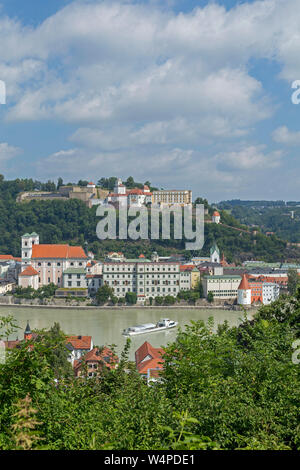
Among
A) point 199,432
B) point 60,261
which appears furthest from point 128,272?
point 199,432

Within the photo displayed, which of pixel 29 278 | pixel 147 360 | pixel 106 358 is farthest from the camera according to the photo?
pixel 29 278

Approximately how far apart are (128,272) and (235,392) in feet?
45.2

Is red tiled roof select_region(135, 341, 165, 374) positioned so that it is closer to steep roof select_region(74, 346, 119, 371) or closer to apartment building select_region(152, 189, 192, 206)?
steep roof select_region(74, 346, 119, 371)

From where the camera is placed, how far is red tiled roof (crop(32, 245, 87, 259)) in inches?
659

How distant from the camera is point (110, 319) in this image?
12195mm

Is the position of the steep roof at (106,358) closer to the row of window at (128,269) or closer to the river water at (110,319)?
the river water at (110,319)

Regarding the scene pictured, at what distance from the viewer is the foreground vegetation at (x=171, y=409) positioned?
4.52ft

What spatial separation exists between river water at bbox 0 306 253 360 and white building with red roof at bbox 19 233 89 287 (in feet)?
7.38

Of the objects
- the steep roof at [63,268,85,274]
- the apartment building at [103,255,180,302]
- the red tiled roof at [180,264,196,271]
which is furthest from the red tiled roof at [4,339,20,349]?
the red tiled roof at [180,264,196,271]

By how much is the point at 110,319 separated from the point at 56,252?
5.28 metres

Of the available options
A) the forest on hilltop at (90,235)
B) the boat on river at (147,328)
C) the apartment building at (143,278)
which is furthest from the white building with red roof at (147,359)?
the forest on hilltop at (90,235)

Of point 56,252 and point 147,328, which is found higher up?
point 56,252

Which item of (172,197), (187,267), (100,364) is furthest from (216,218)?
(100,364)

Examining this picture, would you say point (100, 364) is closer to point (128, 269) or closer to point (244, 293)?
point (244, 293)
